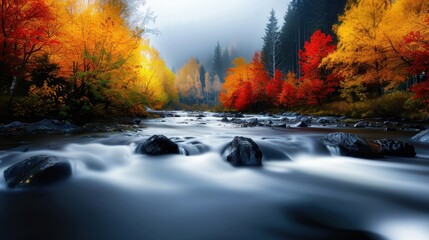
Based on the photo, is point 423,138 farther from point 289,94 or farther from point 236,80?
point 236,80

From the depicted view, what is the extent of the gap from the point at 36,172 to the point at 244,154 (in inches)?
131

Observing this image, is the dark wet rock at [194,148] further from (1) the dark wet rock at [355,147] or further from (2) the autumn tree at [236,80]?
(2) the autumn tree at [236,80]

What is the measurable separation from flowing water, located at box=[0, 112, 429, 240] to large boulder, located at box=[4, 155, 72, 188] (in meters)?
0.15

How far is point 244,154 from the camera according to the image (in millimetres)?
4754

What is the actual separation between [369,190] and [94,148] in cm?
569

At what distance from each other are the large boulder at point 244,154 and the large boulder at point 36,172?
2842mm

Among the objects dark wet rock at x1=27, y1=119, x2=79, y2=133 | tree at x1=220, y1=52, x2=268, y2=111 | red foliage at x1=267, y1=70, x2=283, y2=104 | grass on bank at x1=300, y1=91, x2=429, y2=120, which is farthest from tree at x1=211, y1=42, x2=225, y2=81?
dark wet rock at x1=27, y1=119, x2=79, y2=133

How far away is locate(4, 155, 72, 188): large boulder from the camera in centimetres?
320

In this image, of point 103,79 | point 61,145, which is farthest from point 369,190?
point 103,79

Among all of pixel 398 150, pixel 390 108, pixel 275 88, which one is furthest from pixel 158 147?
pixel 275 88

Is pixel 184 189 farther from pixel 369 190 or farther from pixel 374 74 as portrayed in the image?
pixel 374 74

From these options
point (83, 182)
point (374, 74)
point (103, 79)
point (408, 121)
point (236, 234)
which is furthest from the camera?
point (374, 74)

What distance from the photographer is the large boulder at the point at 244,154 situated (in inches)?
184

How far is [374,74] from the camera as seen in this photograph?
16875mm
